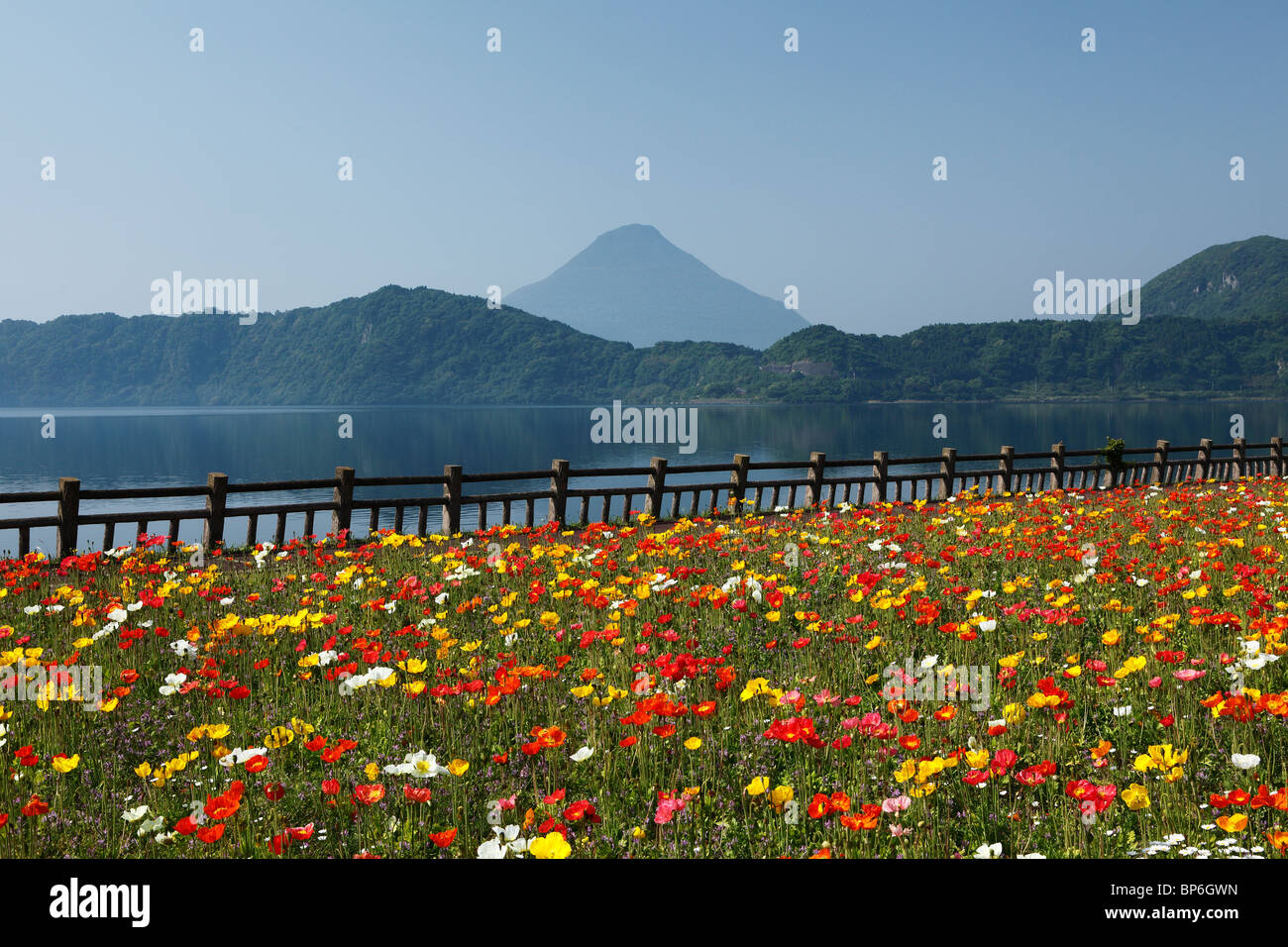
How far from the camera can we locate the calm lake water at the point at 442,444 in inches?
3492

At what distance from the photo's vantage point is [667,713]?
3.77m

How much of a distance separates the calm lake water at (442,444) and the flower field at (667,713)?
147ft

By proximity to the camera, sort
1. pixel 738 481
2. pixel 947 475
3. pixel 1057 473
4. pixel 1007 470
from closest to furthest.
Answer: pixel 738 481
pixel 947 475
pixel 1007 470
pixel 1057 473

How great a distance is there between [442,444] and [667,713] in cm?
12808

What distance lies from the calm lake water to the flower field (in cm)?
4477

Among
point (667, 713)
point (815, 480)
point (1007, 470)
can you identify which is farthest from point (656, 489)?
point (667, 713)

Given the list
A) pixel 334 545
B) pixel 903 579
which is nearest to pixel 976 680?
pixel 903 579

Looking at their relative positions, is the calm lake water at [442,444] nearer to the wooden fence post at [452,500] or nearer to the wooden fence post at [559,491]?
the wooden fence post at [452,500]

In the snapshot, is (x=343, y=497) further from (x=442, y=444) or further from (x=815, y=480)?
(x=442, y=444)

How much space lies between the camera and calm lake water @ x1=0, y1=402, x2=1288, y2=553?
88688 mm

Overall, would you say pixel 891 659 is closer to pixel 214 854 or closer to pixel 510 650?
pixel 510 650

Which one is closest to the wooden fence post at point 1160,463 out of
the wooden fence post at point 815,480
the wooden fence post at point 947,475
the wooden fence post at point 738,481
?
the wooden fence post at point 947,475

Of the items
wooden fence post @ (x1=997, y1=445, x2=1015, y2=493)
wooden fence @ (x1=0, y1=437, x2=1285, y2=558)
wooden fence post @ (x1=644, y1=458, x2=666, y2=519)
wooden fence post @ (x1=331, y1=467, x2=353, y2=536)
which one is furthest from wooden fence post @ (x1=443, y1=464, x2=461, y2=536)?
wooden fence post @ (x1=997, y1=445, x2=1015, y2=493)
